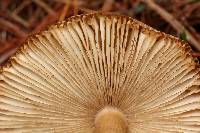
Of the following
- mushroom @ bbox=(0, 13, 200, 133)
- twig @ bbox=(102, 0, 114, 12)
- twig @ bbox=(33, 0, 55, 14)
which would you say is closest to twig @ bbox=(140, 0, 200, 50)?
twig @ bbox=(102, 0, 114, 12)

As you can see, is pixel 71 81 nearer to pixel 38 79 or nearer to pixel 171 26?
pixel 38 79

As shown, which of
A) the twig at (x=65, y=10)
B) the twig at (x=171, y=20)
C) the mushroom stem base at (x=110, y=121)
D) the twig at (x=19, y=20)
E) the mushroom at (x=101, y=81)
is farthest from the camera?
the twig at (x=19, y=20)

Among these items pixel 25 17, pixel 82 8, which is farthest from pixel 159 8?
pixel 25 17

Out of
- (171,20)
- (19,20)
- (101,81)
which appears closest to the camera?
(101,81)

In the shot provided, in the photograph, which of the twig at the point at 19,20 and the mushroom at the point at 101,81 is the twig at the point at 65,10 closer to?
the twig at the point at 19,20

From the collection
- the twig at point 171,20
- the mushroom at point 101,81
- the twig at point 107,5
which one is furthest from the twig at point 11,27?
the mushroom at point 101,81

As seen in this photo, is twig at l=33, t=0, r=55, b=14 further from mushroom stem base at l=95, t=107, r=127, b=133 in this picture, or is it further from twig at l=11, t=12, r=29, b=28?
mushroom stem base at l=95, t=107, r=127, b=133

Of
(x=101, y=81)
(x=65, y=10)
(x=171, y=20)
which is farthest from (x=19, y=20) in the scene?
(x=101, y=81)

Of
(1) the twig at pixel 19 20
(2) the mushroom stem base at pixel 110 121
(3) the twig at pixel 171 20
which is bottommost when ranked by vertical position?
(2) the mushroom stem base at pixel 110 121

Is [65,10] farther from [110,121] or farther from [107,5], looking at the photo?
[110,121]
